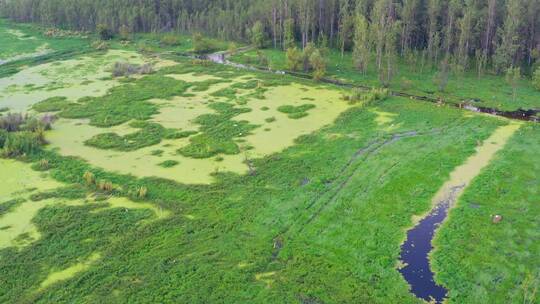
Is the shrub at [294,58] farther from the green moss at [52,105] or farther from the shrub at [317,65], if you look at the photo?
the green moss at [52,105]

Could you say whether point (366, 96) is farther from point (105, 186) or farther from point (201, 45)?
point (201, 45)

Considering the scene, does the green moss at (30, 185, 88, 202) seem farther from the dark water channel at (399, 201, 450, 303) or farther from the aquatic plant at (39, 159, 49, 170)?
the dark water channel at (399, 201, 450, 303)

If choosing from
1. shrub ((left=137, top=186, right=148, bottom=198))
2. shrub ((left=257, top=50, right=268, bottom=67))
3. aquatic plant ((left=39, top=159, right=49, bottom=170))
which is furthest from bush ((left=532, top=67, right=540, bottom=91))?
aquatic plant ((left=39, top=159, right=49, bottom=170))

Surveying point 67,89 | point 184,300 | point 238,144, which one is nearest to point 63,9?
point 67,89

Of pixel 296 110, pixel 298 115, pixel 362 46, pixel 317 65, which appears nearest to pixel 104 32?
pixel 317 65

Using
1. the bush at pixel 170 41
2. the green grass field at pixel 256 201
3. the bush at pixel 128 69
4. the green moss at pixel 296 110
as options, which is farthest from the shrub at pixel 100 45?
the green moss at pixel 296 110

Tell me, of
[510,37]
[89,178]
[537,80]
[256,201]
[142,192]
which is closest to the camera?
[256,201]

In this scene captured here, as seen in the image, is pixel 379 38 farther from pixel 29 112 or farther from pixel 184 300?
pixel 184 300
